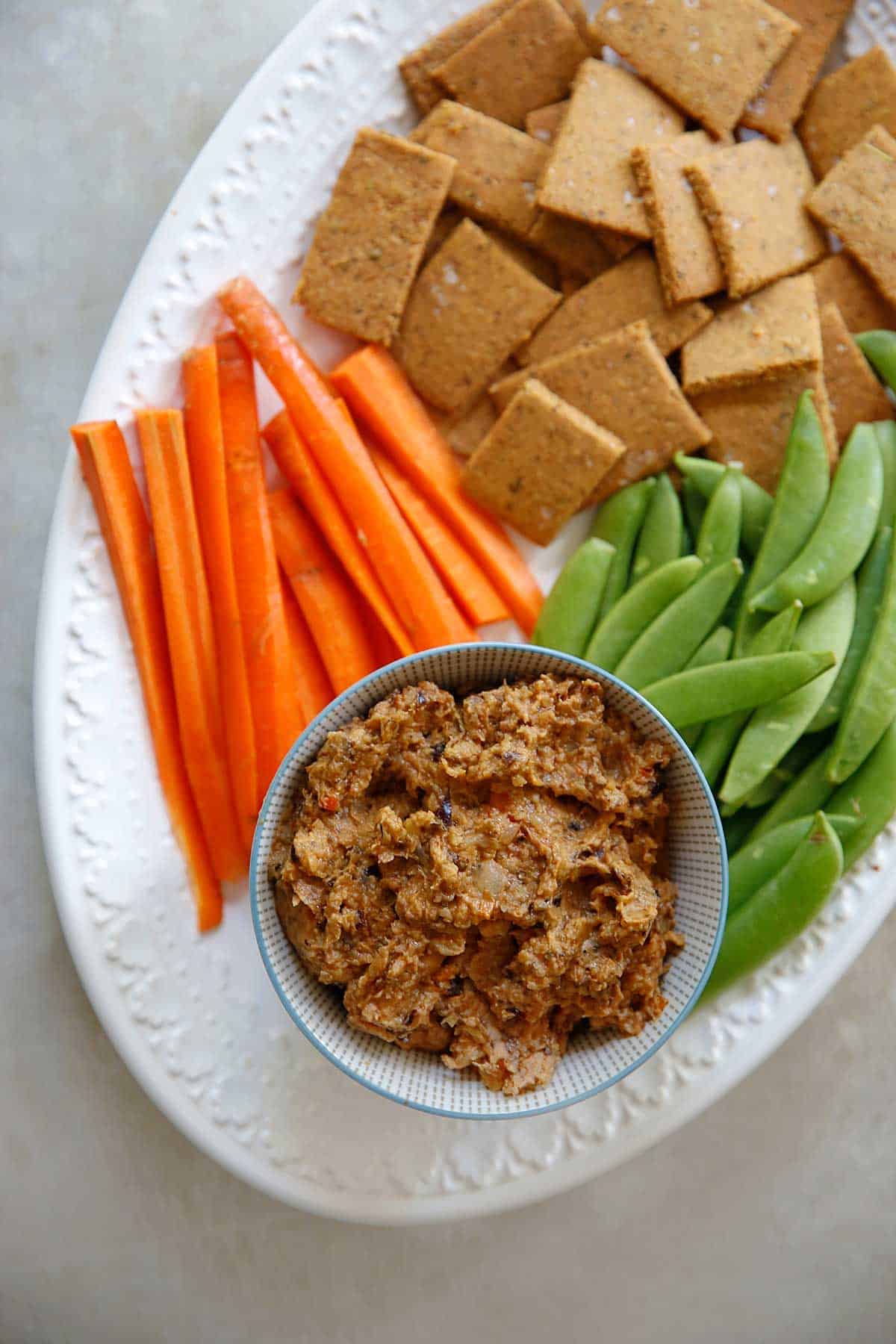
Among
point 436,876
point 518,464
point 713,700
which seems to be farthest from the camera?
point 518,464

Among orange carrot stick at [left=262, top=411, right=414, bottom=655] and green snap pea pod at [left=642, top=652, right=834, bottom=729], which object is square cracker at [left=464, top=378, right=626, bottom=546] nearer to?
orange carrot stick at [left=262, top=411, right=414, bottom=655]

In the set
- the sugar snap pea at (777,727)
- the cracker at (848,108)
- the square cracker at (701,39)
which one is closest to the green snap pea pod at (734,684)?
the sugar snap pea at (777,727)

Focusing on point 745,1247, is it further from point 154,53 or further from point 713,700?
point 154,53

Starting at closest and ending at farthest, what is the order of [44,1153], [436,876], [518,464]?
[436,876] < [518,464] < [44,1153]

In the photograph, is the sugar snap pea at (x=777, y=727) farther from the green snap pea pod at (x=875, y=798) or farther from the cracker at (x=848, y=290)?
the cracker at (x=848, y=290)

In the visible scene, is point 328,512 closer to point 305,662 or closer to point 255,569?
point 255,569

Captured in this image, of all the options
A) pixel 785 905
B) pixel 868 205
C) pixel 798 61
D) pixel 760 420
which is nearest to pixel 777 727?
pixel 785 905

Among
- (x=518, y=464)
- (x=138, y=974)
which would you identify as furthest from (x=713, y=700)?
(x=138, y=974)
